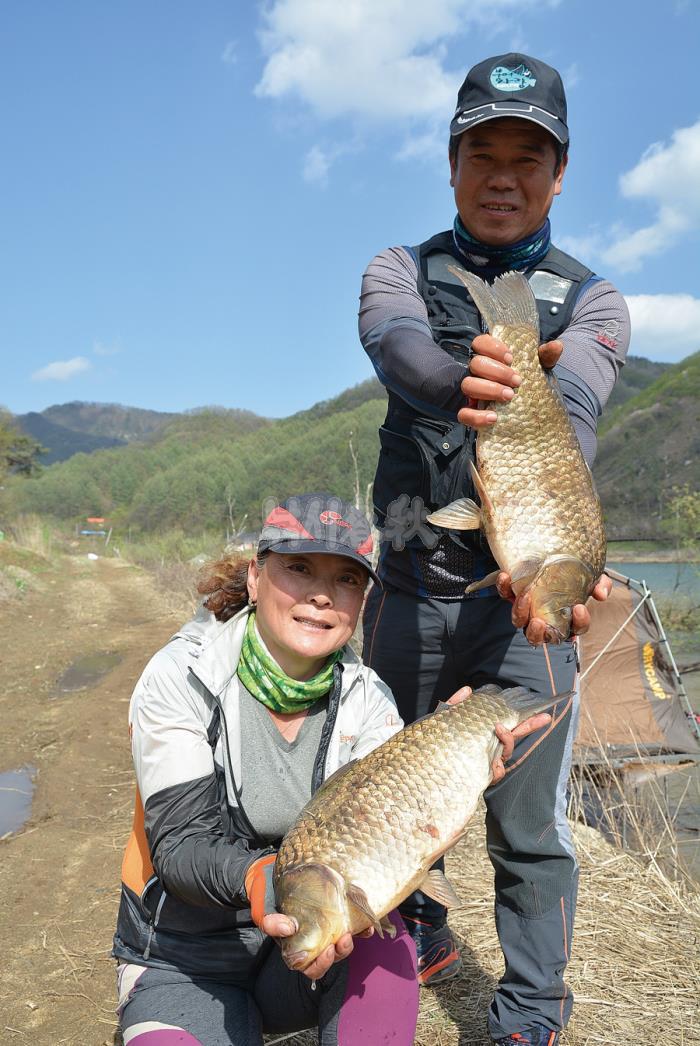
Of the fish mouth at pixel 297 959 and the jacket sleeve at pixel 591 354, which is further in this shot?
the jacket sleeve at pixel 591 354

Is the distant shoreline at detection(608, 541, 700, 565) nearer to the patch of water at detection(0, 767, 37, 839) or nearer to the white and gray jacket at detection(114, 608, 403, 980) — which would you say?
the patch of water at detection(0, 767, 37, 839)

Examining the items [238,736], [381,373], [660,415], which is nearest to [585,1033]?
[238,736]

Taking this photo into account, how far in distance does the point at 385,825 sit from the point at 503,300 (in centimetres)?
151

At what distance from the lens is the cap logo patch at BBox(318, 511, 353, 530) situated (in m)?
2.51

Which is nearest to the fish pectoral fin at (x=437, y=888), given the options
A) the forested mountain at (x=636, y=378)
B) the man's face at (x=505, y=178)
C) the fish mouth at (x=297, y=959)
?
the fish mouth at (x=297, y=959)

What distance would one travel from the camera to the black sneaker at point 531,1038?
248 cm

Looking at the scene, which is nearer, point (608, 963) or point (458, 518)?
point (458, 518)

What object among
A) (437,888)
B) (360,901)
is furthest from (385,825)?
(437,888)

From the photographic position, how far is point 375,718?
2.63 metres

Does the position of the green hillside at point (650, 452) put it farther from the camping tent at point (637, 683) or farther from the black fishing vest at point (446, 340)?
the black fishing vest at point (446, 340)

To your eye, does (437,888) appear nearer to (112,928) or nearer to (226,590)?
(226,590)

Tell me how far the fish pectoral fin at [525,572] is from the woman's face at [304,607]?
0.53 m

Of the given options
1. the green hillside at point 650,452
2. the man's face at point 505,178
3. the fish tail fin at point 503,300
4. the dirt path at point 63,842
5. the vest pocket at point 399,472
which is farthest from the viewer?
the green hillside at point 650,452

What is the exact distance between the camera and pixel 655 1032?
2916 mm
